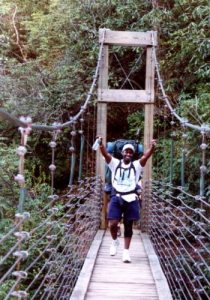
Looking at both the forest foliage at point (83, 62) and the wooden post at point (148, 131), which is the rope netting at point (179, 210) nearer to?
the wooden post at point (148, 131)

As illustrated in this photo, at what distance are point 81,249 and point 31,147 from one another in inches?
118

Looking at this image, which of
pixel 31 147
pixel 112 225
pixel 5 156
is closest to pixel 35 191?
pixel 5 156

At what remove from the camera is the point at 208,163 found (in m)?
3.87

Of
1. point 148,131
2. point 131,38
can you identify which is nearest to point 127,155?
point 148,131

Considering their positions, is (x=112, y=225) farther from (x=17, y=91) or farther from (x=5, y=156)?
(x=17, y=91)

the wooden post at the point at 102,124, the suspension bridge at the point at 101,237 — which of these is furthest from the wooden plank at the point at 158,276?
the wooden post at the point at 102,124

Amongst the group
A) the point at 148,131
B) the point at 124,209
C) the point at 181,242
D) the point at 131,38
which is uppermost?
the point at 131,38

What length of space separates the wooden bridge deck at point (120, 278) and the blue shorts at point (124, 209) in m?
0.25

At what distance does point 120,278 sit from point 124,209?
455 mm

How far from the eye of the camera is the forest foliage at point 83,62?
17.0 ft

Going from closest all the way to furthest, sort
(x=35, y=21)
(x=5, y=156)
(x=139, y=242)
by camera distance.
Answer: (x=139, y=242), (x=5, y=156), (x=35, y=21)

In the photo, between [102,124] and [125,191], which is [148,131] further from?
[125,191]

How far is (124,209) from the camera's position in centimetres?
294

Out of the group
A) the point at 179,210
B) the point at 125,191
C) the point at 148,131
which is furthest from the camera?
the point at 148,131
